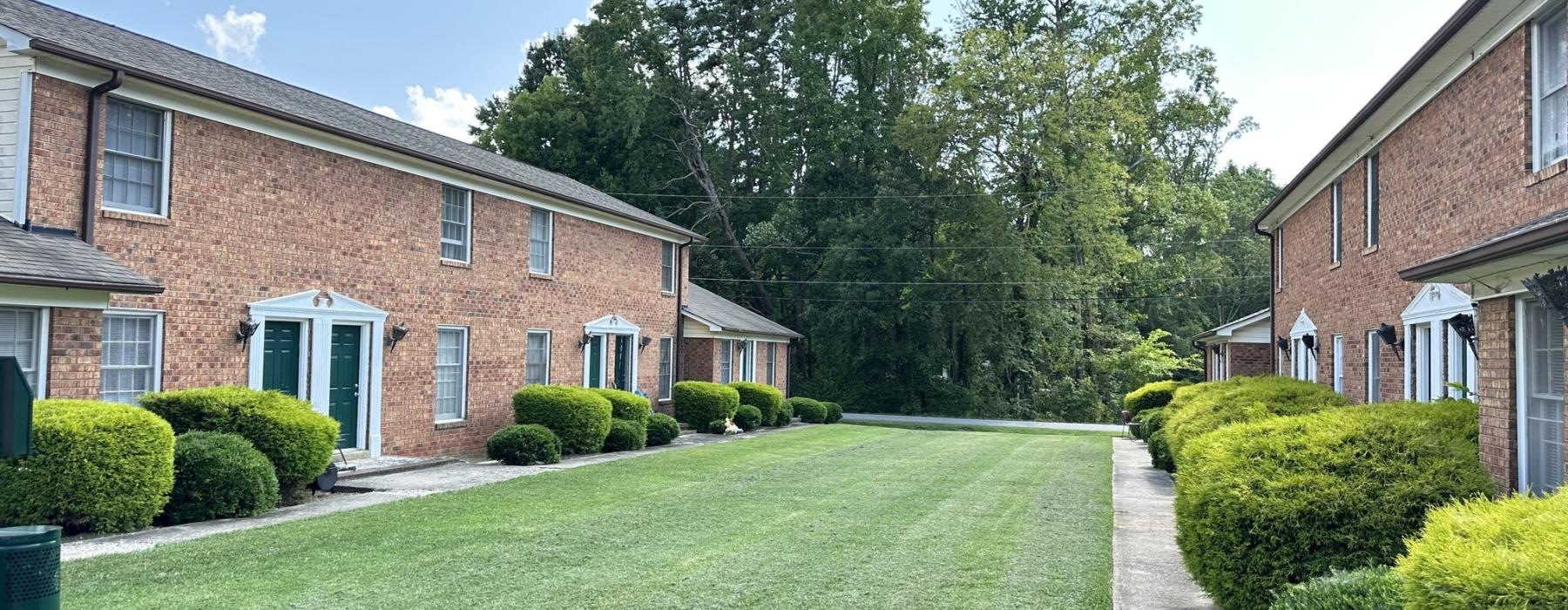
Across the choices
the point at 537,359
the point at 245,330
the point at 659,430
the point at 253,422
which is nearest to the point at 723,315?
the point at 659,430

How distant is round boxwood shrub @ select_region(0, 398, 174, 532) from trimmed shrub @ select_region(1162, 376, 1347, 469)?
9.97m

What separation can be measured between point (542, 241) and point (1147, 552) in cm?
1402

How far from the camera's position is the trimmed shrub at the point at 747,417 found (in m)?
26.8

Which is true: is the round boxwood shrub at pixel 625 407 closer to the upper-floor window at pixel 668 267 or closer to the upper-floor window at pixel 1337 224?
the upper-floor window at pixel 668 267

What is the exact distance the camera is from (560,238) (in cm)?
2147

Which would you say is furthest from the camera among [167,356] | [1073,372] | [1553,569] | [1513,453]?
[1073,372]

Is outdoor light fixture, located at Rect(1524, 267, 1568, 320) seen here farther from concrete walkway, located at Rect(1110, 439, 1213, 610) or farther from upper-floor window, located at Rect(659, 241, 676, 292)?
upper-floor window, located at Rect(659, 241, 676, 292)

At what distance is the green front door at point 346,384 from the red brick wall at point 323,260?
534 millimetres

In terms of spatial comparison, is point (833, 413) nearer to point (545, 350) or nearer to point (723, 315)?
point (723, 315)

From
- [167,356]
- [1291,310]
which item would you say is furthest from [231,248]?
[1291,310]

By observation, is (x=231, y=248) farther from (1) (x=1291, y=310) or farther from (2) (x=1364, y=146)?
(1) (x=1291, y=310)

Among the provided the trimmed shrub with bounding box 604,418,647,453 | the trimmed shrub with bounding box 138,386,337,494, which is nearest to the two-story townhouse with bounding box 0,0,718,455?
the trimmed shrub with bounding box 138,386,337,494

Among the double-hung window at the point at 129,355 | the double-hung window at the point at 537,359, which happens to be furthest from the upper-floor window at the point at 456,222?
the double-hung window at the point at 129,355

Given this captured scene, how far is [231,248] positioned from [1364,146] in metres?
14.9
